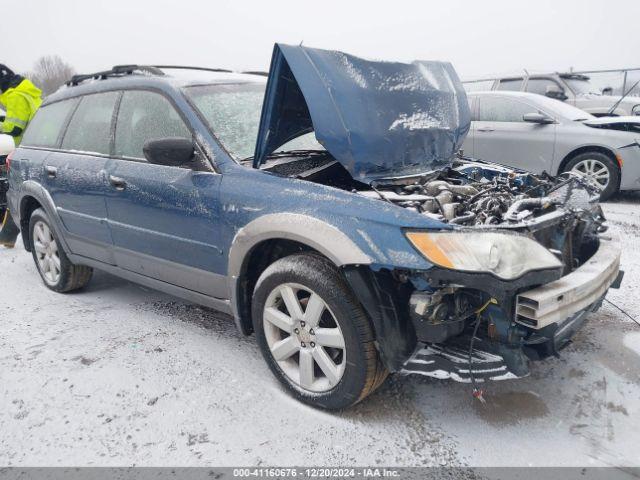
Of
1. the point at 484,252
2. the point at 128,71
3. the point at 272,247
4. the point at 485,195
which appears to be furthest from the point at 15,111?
the point at 484,252

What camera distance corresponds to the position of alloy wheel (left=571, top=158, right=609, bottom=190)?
21.5 feet

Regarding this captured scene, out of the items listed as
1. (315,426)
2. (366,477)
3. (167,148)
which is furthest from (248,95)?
(366,477)

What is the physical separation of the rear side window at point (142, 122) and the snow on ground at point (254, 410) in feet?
4.02

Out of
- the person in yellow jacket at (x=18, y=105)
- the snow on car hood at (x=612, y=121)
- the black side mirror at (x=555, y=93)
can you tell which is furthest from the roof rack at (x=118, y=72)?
the black side mirror at (x=555, y=93)

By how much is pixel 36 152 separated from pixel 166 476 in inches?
123

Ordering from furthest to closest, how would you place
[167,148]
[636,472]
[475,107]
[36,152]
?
1. [475,107]
2. [36,152]
3. [167,148]
4. [636,472]

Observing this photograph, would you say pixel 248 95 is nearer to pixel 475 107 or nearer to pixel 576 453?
pixel 576 453

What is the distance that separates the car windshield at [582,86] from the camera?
9.42 meters

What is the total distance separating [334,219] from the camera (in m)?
2.24

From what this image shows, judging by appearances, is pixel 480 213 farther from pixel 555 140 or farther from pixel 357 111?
pixel 555 140

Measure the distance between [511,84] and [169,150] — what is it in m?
8.25

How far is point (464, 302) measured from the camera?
2.16 meters

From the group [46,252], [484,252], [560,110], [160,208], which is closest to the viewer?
[484,252]

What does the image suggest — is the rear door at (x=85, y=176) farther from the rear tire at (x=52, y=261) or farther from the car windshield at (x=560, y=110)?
the car windshield at (x=560, y=110)
